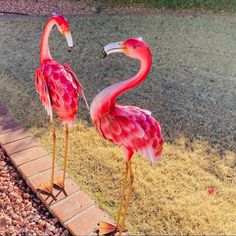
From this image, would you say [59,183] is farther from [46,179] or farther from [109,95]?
[109,95]

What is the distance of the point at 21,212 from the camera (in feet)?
10.1

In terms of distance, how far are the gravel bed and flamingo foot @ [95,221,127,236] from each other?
0.26 meters

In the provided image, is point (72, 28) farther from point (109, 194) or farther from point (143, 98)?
point (109, 194)

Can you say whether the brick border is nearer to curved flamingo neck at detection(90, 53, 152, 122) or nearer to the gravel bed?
the gravel bed

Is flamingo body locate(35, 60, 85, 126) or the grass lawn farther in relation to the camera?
the grass lawn

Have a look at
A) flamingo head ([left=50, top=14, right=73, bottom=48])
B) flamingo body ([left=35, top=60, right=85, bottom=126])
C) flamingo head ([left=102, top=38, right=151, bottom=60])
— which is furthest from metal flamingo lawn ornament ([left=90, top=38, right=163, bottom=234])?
flamingo head ([left=50, top=14, right=73, bottom=48])

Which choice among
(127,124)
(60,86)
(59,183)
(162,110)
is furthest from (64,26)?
(162,110)

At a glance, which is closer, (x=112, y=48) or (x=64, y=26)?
(x=112, y=48)

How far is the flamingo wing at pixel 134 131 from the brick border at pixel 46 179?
0.81 m

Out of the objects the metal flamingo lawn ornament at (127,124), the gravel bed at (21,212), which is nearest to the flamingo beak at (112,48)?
the metal flamingo lawn ornament at (127,124)

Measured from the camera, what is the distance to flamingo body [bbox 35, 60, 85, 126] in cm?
278

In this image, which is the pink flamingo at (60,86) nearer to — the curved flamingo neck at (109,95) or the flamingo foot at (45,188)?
the curved flamingo neck at (109,95)

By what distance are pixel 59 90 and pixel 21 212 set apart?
44.8 inches

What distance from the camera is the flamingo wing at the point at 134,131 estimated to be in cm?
247
